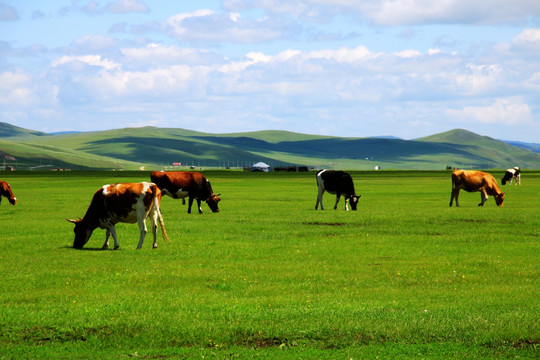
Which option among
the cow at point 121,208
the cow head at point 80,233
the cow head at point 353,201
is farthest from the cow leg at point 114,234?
the cow head at point 353,201

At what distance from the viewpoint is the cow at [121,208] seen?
24.6 meters

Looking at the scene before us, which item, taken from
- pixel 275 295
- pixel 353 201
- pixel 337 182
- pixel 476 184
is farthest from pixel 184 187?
pixel 275 295

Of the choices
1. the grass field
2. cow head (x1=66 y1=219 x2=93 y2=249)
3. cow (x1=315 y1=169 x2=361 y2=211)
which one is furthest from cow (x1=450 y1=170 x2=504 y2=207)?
cow head (x1=66 y1=219 x2=93 y2=249)

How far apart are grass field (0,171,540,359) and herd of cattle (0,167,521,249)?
0.90 meters

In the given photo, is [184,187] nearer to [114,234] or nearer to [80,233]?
[80,233]

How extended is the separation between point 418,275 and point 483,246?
7.62 metres

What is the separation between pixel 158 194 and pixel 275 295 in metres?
9.96

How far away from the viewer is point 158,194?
25.5 meters

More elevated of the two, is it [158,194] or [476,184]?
[476,184]

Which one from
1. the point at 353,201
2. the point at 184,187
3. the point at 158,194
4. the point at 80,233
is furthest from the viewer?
the point at 353,201

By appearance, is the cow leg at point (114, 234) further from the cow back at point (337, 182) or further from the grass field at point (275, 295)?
the cow back at point (337, 182)

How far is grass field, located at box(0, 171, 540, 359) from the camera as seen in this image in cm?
1269

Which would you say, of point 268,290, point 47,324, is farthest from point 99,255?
point 47,324

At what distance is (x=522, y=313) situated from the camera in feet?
47.5
